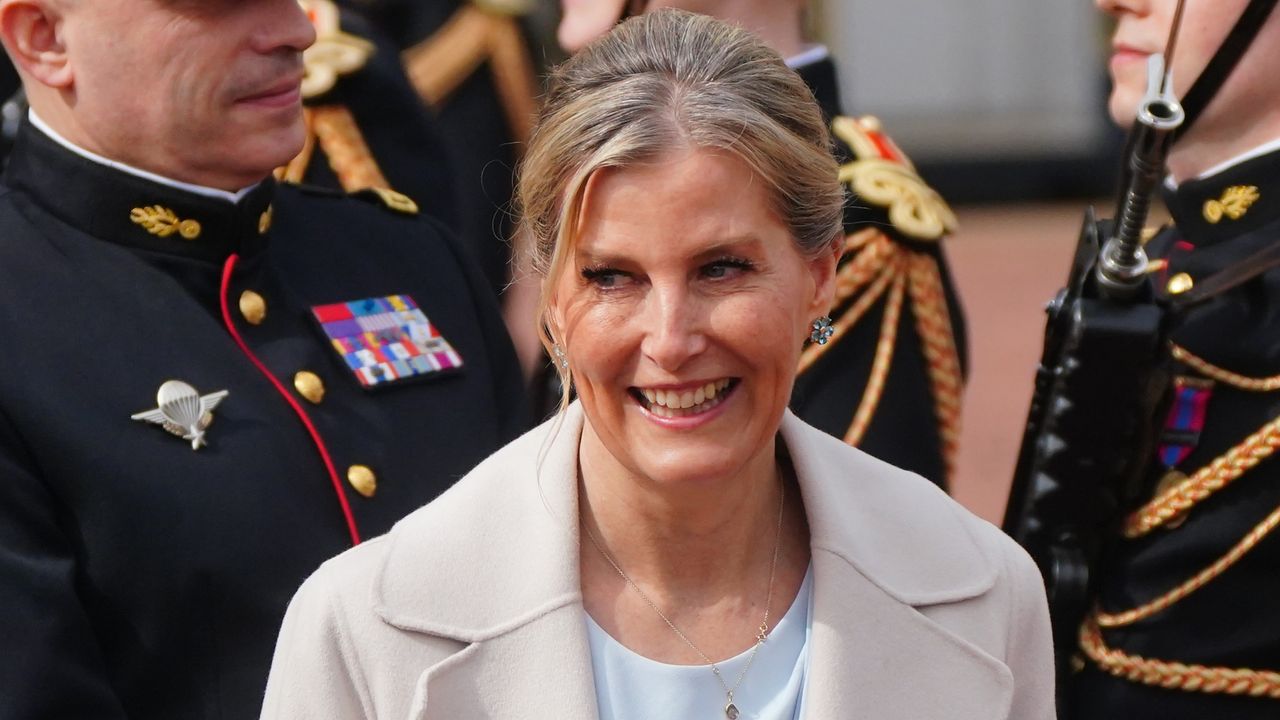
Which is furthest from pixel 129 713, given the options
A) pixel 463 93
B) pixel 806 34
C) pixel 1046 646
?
pixel 463 93

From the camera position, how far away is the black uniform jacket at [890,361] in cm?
321

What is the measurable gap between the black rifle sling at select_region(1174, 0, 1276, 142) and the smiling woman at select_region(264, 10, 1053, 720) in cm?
82

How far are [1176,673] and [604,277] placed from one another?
1.17 meters

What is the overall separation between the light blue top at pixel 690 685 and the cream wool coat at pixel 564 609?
4 cm

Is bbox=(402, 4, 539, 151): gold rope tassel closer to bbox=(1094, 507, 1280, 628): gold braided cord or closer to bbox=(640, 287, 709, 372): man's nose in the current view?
bbox=(1094, 507, 1280, 628): gold braided cord

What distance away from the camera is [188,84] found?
283cm


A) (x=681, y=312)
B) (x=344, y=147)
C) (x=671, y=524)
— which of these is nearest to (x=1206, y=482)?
(x=671, y=524)

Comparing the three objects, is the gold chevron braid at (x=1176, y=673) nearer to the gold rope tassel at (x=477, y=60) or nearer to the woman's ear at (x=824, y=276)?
the woman's ear at (x=824, y=276)

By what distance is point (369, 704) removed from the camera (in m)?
2.31

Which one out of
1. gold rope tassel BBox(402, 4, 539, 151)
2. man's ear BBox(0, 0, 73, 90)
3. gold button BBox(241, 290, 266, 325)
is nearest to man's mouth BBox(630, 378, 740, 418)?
gold button BBox(241, 290, 266, 325)

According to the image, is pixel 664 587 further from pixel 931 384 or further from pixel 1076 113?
pixel 1076 113

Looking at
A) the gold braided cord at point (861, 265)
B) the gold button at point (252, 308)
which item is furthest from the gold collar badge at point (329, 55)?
the gold braided cord at point (861, 265)

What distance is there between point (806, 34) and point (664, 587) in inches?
55.5

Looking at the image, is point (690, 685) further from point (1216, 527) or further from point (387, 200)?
point (387, 200)
